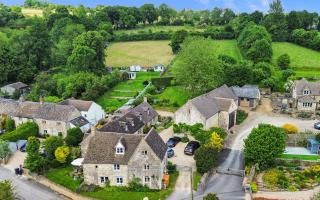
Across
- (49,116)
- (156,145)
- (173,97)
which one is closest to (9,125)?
(49,116)

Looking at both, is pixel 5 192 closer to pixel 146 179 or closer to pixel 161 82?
pixel 146 179

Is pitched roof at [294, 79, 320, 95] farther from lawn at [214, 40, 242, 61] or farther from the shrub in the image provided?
lawn at [214, 40, 242, 61]

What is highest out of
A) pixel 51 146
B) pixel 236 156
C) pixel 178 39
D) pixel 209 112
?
pixel 178 39

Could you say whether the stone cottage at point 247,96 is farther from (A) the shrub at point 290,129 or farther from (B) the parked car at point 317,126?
(A) the shrub at point 290,129

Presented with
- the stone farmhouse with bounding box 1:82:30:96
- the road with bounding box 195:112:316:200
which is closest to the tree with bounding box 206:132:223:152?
Answer: the road with bounding box 195:112:316:200

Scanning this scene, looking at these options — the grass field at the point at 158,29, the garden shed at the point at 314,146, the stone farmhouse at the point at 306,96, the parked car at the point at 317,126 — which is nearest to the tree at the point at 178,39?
the grass field at the point at 158,29

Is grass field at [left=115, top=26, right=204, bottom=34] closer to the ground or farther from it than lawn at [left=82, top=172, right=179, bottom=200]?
farther from it
